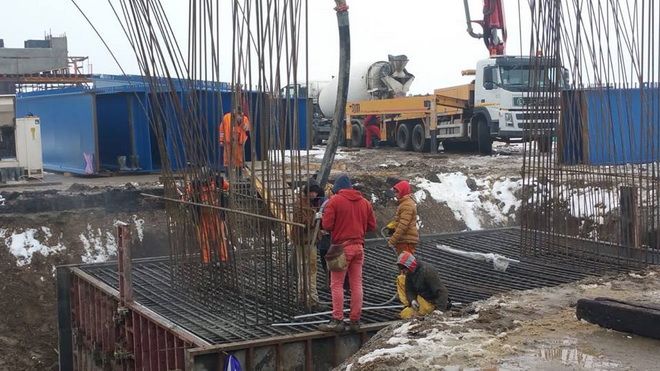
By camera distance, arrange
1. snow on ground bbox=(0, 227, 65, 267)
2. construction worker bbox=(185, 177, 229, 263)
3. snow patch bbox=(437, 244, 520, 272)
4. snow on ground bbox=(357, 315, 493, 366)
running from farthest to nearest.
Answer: snow on ground bbox=(0, 227, 65, 267) → snow patch bbox=(437, 244, 520, 272) → construction worker bbox=(185, 177, 229, 263) → snow on ground bbox=(357, 315, 493, 366)

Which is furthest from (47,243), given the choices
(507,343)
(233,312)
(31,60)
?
(31,60)

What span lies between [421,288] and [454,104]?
18480 mm

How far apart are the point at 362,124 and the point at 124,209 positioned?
17.1 m

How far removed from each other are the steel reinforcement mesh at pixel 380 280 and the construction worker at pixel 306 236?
366 mm

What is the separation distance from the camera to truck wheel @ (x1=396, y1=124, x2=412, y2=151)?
2833cm

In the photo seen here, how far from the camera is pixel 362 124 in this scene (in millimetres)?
31234

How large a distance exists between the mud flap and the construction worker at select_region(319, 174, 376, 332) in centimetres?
220

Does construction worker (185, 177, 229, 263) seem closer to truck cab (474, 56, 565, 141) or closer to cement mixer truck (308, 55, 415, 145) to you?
truck cab (474, 56, 565, 141)

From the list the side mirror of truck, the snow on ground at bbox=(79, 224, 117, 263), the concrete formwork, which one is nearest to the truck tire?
the side mirror of truck

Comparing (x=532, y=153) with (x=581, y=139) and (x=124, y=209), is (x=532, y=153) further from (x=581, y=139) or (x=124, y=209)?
(x=124, y=209)

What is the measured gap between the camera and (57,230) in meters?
14.3

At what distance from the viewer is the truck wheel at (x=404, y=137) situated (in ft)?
92.9

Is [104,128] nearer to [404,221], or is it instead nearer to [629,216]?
[404,221]

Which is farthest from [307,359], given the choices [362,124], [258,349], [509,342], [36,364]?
[362,124]
